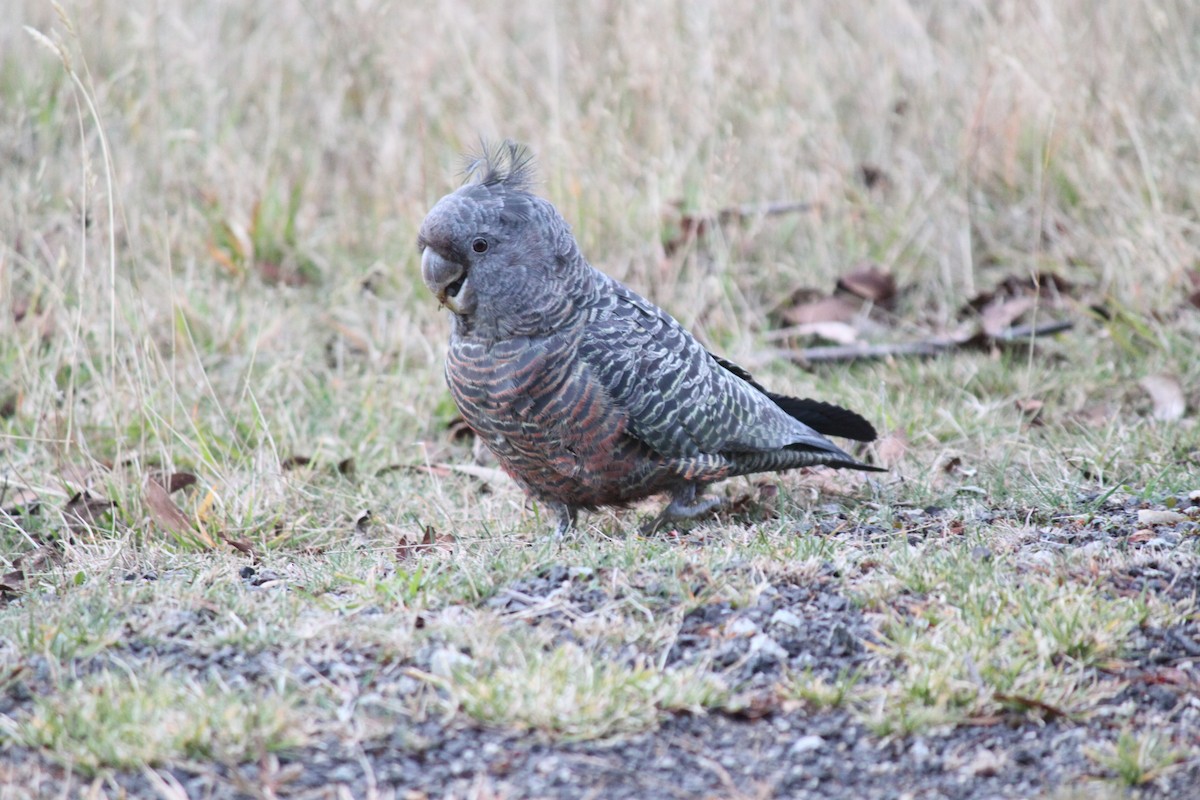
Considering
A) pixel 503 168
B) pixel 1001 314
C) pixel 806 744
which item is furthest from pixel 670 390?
pixel 1001 314

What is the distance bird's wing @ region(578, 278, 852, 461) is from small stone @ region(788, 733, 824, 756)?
50.7 inches

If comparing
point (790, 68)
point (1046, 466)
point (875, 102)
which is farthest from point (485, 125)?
point (1046, 466)

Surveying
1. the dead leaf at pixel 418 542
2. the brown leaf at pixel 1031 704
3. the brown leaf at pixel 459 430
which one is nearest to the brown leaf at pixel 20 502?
the dead leaf at pixel 418 542

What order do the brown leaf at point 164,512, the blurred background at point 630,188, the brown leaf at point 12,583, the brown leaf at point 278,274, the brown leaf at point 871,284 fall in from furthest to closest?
the brown leaf at point 278,274 < the brown leaf at point 871,284 < the blurred background at point 630,188 < the brown leaf at point 164,512 < the brown leaf at point 12,583

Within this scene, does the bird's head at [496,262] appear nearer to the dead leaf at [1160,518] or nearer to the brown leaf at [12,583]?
the brown leaf at [12,583]

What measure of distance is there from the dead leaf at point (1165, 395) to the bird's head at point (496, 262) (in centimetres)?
240

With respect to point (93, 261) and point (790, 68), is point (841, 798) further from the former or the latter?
point (790, 68)

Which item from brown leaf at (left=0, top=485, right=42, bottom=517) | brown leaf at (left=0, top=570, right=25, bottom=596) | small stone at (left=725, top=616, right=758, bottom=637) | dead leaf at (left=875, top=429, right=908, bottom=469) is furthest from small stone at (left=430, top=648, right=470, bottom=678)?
dead leaf at (left=875, top=429, right=908, bottom=469)

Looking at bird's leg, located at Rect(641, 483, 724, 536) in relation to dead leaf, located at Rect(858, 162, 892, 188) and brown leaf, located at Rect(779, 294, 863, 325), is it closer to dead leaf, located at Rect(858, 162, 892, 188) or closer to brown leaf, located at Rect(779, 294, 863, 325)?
brown leaf, located at Rect(779, 294, 863, 325)

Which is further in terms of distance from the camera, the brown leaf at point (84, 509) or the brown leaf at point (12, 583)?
the brown leaf at point (84, 509)

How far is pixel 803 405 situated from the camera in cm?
398

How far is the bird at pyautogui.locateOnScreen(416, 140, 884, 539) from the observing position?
3457 mm

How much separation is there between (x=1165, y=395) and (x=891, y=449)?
1137 mm

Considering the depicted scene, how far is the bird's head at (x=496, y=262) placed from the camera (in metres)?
3.44
